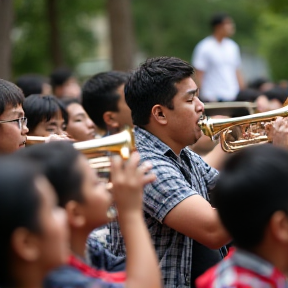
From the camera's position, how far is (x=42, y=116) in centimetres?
557

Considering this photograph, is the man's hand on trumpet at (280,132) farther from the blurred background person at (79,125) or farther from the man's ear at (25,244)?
the man's ear at (25,244)

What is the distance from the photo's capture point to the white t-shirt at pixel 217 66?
11109 millimetres

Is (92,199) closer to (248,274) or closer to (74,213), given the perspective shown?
(74,213)

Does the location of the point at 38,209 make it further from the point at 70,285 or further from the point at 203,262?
the point at 203,262

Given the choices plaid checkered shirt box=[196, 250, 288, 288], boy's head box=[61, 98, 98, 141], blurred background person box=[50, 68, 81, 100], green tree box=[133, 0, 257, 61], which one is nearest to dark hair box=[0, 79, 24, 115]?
boy's head box=[61, 98, 98, 141]

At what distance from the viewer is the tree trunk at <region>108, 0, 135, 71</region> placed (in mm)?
13320

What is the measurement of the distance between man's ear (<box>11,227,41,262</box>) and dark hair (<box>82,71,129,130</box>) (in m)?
3.61

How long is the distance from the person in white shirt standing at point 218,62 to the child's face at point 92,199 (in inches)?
320

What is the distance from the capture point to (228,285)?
9.25 feet

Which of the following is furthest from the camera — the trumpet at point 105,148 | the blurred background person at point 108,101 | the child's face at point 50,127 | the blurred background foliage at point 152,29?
the blurred background foliage at point 152,29

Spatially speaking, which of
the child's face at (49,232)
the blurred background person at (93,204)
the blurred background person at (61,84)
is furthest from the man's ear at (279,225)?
the blurred background person at (61,84)

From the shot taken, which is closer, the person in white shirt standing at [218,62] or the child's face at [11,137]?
the child's face at [11,137]

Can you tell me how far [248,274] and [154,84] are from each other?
1848mm

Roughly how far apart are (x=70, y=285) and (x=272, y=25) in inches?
910
